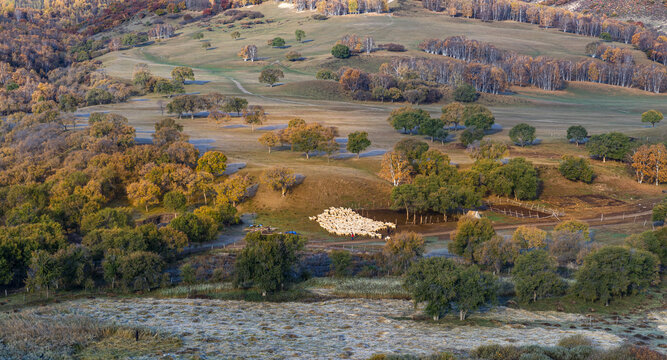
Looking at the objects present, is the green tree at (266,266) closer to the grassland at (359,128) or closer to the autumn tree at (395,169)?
the grassland at (359,128)

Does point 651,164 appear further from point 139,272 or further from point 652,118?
point 139,272

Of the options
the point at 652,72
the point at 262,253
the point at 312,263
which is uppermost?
the point at 652,72

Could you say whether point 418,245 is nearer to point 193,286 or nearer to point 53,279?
point 193,286

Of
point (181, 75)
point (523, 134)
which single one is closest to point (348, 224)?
point (523, 134)

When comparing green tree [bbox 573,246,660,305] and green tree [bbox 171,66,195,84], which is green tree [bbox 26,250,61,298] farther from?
green tree [bbox 171,66,195,84]

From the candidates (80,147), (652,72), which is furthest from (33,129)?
(652,72)

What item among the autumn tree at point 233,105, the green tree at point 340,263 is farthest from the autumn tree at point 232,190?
the autumn tree at point 233,105
